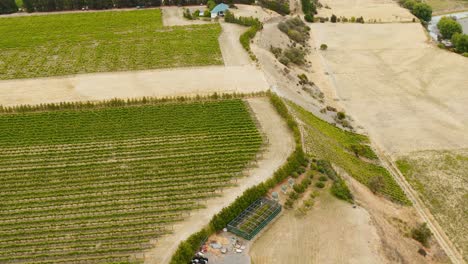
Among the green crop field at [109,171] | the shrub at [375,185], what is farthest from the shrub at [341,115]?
the shrub at [375,185]

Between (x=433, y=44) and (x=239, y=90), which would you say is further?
(x=433, y=44)

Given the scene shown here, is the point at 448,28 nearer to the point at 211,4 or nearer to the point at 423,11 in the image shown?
the point at 423,11

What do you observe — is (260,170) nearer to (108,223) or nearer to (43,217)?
(108,223)

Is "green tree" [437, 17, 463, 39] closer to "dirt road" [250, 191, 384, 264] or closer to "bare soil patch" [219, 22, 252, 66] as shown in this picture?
→ "bare soil patch" [219, 22, 252, 66]

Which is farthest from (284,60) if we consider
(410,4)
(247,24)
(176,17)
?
(410,4)

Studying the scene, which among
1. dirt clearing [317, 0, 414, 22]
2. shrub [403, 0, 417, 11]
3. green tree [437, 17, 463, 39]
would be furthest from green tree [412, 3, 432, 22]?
green tree [437, 17, 463, 39]

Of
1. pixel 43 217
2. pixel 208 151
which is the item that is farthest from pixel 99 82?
pixel 43 217

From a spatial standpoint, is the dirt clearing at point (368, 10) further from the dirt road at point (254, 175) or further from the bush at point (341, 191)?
the bush at point (341, 191)
